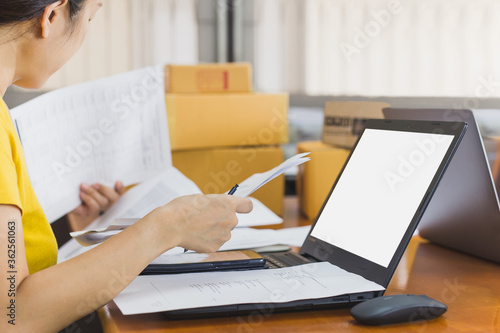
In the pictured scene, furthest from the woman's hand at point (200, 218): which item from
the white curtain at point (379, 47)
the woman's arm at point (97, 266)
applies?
the white curtain at point (379, 47)

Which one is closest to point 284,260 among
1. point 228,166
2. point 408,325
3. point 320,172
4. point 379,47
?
point 408,325

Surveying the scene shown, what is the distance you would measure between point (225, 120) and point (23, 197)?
2.58ft

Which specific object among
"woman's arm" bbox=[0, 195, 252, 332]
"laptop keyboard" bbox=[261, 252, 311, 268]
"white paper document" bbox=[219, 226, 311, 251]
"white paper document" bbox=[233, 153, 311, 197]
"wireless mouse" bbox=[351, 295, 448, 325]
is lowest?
"white paper document" bbox=[219, 226, 311, 251]

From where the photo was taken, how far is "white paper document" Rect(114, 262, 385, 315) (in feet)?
2.13

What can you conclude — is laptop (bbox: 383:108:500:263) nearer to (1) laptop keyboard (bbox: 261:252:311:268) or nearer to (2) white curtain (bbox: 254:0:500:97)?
(1) laptop keyboard (bbox: 261:252:311:268)

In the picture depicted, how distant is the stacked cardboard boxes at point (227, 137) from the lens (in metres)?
1.44

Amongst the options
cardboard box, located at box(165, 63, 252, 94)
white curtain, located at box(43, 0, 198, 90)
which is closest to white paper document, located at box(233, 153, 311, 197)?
cardboard box, located at box(165, 63, 252, 94)

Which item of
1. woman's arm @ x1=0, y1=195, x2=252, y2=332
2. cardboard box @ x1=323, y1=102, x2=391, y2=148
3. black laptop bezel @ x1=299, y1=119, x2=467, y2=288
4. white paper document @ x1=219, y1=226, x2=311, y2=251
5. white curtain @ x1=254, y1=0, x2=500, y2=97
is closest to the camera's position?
woman's arm @ x1=0, y1=195, x2=252, y2=332

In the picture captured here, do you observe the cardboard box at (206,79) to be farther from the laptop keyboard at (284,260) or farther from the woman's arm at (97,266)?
the woman's arm at (97,266)

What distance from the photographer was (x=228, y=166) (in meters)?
1.45

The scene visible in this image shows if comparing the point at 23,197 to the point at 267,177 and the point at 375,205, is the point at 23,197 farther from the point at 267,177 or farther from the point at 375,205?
the point at 375,205

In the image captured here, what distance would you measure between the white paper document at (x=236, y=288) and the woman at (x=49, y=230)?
4 centimetres

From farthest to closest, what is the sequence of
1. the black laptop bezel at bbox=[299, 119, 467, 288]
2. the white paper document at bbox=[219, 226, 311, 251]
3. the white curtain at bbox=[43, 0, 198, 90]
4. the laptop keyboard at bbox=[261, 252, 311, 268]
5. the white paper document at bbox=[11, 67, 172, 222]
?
the white curtain at bbox=[43, 0, 198, 90] → the white paper document at bbox=[11, 67, 172, 222] → the white paper document at bbox=[219, 226, 311, 251] → the laptop keyboard at bbox=[261, 252, 311, 268] → the black laptop bezel at bbox=[299, 119, 467, 288]

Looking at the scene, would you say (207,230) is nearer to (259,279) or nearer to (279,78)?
(259,279)
